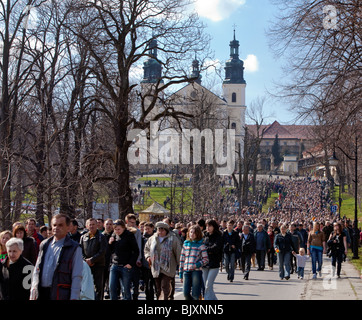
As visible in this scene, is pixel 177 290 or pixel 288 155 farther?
pixel 288 155

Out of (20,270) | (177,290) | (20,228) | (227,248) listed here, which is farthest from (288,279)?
(20,270)

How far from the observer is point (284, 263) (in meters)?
18.3

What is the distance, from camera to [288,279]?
18.1m

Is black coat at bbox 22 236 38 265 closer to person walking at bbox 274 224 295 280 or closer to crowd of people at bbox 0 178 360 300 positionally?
crowd of people at bbox 0 178 360 300

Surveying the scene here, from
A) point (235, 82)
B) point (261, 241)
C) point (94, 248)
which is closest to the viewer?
point (94, 248)

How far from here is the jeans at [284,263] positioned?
59.2ft

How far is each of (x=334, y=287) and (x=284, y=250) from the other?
2.97m

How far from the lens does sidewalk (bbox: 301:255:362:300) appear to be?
13.5 metres

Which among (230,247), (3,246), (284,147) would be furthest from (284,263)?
(284,147)

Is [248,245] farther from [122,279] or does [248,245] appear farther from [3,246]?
[3,246]

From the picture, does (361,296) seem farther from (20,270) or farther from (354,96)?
A: (20,270)

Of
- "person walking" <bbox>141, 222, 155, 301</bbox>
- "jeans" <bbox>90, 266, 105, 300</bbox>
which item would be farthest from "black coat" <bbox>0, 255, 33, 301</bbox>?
"person walking" <bbox>141, 222, 155, 301</bbox>

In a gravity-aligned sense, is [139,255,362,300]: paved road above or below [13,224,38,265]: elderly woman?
below
